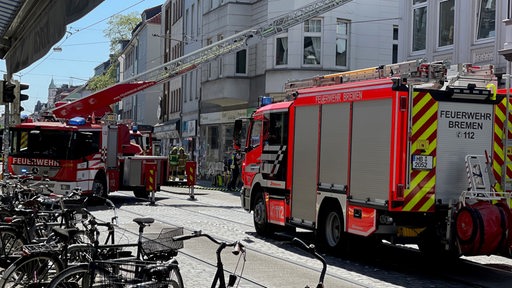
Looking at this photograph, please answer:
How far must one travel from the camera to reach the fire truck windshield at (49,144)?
21.0m

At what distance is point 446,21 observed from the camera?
942 inches

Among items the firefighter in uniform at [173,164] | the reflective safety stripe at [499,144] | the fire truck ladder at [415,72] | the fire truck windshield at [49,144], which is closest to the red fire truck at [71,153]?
the fire truck windshield at [49,144]

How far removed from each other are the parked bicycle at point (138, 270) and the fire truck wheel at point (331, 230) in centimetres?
676

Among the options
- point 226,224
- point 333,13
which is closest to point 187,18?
point 333,13

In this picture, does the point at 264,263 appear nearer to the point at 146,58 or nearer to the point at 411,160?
the point at 411,160

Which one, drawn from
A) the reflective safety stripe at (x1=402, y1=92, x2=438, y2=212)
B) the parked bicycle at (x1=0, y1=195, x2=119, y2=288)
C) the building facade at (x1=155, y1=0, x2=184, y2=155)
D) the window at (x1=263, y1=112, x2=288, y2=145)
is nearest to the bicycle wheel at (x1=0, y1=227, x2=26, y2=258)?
the parked bicycle at (x1=0, y1=195, x2=119, y2=288)

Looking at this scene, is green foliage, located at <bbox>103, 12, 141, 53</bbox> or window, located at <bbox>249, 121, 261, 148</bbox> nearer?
window, located at <bbox>249, 121, 261, 148</bbox>

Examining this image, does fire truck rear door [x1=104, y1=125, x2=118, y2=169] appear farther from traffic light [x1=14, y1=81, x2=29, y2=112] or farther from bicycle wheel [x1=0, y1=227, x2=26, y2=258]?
bicycle wheel [x1=0, y1=227, x2=26, y2=258]

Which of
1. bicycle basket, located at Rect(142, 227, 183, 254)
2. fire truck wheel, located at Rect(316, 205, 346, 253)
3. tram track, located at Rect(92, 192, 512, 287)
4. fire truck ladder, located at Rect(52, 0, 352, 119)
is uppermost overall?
fire truck ladder, located at Rect(52, 0, 352, 119)

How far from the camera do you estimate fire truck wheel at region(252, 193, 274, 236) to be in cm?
1520

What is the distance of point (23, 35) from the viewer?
37.5 feet

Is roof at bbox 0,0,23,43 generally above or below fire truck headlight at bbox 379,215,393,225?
above

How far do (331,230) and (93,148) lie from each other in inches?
433

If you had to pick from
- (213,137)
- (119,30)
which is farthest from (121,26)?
(213,137)
